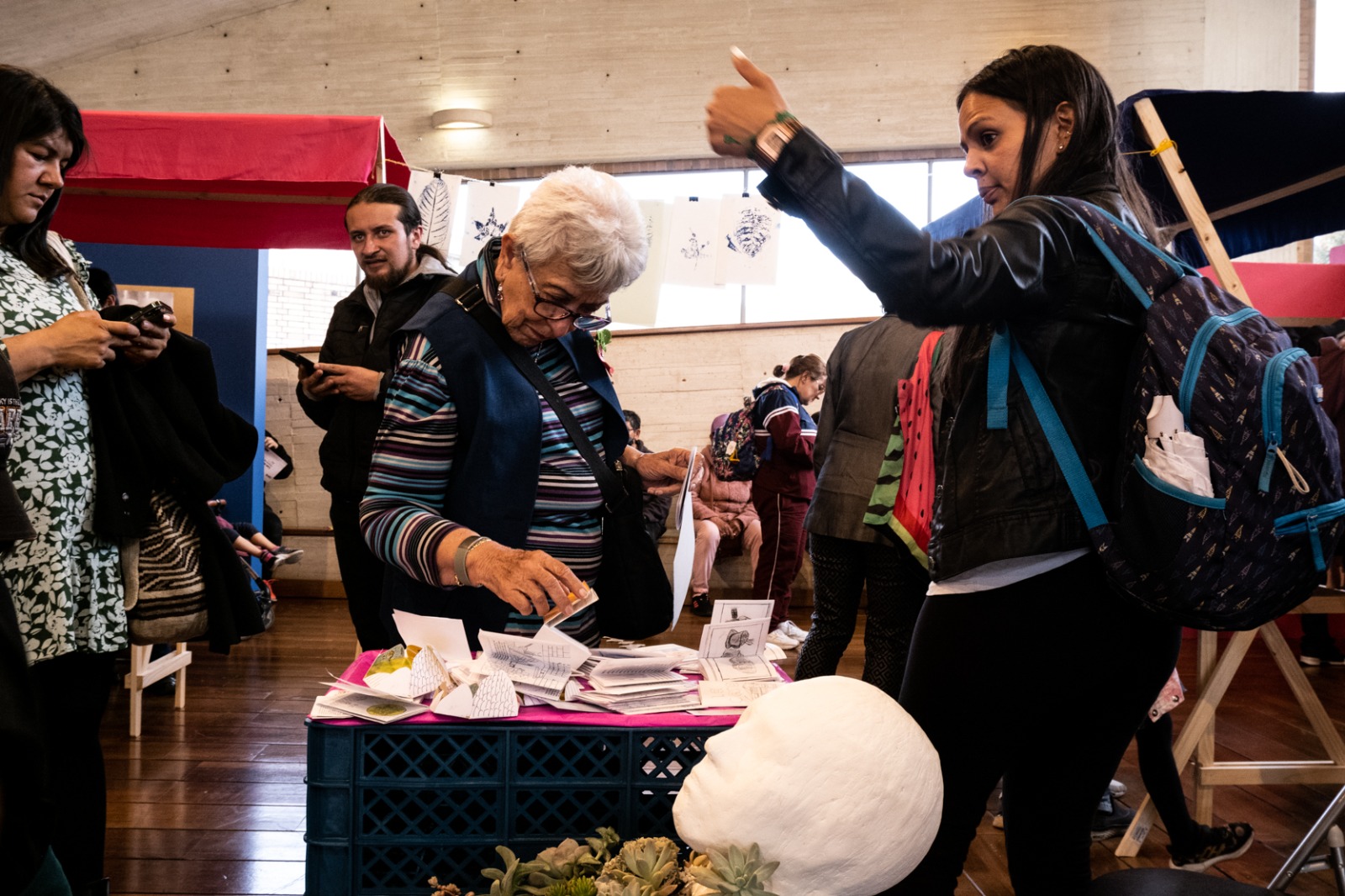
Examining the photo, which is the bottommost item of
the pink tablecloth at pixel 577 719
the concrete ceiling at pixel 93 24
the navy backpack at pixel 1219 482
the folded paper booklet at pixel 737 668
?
the pink tablecloth at pixel 577 719

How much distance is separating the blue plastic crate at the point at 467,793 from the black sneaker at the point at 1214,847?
2059 millimetres

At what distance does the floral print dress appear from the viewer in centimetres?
169

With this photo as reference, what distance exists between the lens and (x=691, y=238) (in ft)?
24.0

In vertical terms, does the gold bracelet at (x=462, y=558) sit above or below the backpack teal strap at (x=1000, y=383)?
below

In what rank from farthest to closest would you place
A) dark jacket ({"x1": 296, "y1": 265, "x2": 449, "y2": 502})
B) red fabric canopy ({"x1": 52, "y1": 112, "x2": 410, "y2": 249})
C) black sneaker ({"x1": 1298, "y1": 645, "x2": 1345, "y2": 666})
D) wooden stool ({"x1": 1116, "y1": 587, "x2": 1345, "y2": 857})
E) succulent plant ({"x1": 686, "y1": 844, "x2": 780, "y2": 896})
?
black sneaker ({"x1": 1298, "y1": 645, "x2": 1345, "y2": 666})
red fabric canopy ({"x1": 52, "y1": 112, "x2": 410, "y2": 249})
dark jacket ({"x1": 296, "y1": 265, "x2": 449, "y2": 502})
wooden stool ({"x1": 1116, "y1": 587, "x2": 1345, "y2": 857})
succulent plant ({"x1": 686, "y1": 844, "x2": 780, "y2": 896})

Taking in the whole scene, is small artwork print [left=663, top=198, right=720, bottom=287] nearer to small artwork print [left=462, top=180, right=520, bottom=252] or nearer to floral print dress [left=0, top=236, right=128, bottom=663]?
small artwork print [left=462, top=180, right=520, bottom=252]

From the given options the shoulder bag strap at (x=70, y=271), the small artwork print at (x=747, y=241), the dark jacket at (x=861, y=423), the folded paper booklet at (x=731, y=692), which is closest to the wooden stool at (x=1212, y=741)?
the dark jacket at (x=861, y=423)

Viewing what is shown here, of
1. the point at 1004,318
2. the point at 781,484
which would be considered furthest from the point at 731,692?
the point at 781,484

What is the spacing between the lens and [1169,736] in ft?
8.43

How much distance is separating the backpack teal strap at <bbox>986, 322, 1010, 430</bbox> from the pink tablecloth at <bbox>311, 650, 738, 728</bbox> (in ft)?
1.51

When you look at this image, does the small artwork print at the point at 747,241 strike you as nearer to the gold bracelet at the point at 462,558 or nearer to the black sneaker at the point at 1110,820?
the black sneaker at the point at 1110,820

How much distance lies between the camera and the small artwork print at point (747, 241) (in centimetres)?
730

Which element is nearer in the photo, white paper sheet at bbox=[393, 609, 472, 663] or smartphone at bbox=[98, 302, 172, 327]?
white paper sheet at bbox=[393, 609, 472, 663]

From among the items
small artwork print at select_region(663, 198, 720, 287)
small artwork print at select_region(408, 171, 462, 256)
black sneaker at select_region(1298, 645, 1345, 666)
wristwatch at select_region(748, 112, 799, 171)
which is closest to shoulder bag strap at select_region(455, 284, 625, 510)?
wristwatch at select_region(748, 112, 799, 171)
